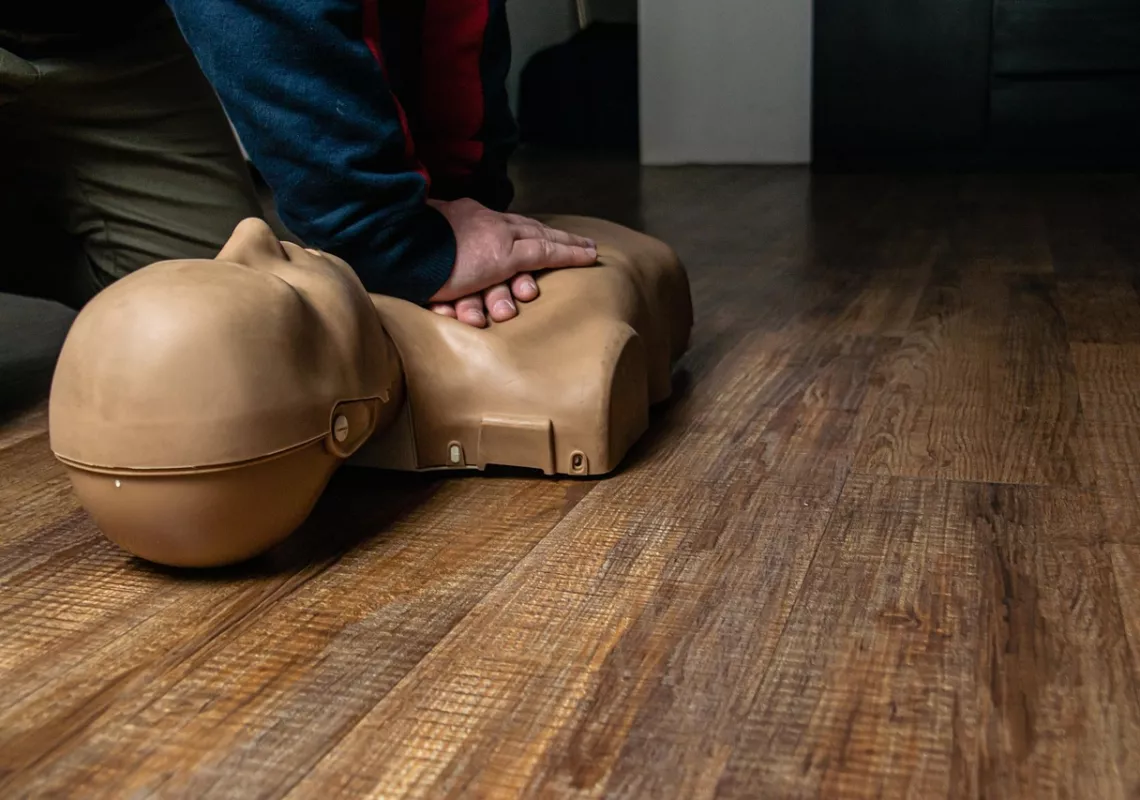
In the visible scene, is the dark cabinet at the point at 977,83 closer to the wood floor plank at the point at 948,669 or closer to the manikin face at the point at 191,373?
the wood floor plank at the point at 948,669

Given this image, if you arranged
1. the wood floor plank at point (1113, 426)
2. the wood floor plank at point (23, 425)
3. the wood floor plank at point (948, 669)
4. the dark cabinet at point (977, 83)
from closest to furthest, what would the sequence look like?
the wood floor plank at point (948, 669) < the wood floor plank at point (1113, 426) < the wood floor plank at point (23, 425) < the dark cabinet at point (977, 83)

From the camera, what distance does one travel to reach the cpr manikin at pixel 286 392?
0.63 meters

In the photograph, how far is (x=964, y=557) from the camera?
0.69 metres

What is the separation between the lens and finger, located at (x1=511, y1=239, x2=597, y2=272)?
90 centimetres

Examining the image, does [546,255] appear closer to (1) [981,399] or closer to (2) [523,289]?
(2) [523,289]

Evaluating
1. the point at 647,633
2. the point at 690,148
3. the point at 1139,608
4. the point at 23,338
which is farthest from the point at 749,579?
the point at 690,148

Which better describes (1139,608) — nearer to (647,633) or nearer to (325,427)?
(647,633)

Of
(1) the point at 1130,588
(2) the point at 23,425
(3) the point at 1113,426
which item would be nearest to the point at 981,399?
(3) the point at 1113,426

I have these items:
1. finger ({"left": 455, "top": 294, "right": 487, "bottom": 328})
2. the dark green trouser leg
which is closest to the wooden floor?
finger ({"left": 455, "top": 294, "right": 487, "bottom": 328})

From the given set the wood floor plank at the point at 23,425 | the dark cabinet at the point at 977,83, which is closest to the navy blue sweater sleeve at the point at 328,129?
the wood floor plank at the point at 23,425

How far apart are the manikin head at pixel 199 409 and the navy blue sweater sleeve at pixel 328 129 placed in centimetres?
15

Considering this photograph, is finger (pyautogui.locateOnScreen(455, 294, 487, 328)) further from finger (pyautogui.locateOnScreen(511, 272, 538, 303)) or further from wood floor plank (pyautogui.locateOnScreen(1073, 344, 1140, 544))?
wood floor plank (pyautogui.locateOnScreen(1073, 344, 1140, 544))

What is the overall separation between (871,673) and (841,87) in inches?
107

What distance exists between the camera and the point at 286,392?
0.66 meters
